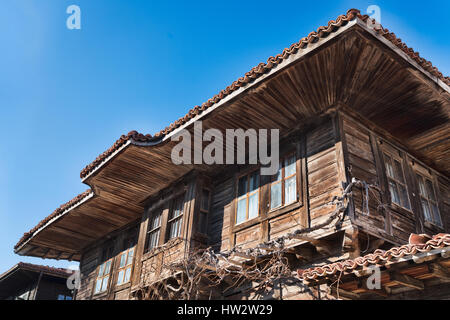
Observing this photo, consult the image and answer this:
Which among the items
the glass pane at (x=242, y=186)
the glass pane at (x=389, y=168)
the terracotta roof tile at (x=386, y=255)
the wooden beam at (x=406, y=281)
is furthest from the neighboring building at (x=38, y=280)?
the wooden beam at (x=406, y=281)

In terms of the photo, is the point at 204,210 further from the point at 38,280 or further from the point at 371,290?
the point at 38,280

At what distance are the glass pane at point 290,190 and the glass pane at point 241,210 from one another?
1.18 m

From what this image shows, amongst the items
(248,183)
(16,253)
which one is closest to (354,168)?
(248,183)

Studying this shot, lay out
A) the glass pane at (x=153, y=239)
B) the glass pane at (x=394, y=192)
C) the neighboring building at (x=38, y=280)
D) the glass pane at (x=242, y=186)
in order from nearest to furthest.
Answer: the glass pane at (x=394, y=192) → the glass pane at (x=242, y=186) → the glass pane at (x=153, y=239) → the neighboring building at (x=38, y=280)

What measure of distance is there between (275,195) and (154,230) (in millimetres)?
4118

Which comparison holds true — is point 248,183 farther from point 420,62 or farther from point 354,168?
point 420,62

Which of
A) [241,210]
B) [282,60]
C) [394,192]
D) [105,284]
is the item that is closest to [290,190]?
[241,210]

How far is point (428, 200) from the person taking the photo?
348 inches

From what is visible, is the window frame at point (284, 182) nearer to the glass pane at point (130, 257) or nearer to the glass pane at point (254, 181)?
the glass pane at point (254, 181)

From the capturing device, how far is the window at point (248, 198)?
8.44 m

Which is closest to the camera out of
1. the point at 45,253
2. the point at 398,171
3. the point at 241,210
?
the point at 398,171

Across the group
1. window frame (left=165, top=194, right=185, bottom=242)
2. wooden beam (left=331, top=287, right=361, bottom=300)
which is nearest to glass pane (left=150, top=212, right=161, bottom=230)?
window frame (left=165, top=194, right=185, bottom=242)

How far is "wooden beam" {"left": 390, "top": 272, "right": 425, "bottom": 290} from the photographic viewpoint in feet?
16.5

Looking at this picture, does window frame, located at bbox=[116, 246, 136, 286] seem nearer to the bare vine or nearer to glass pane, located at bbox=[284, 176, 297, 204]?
the bare vine
